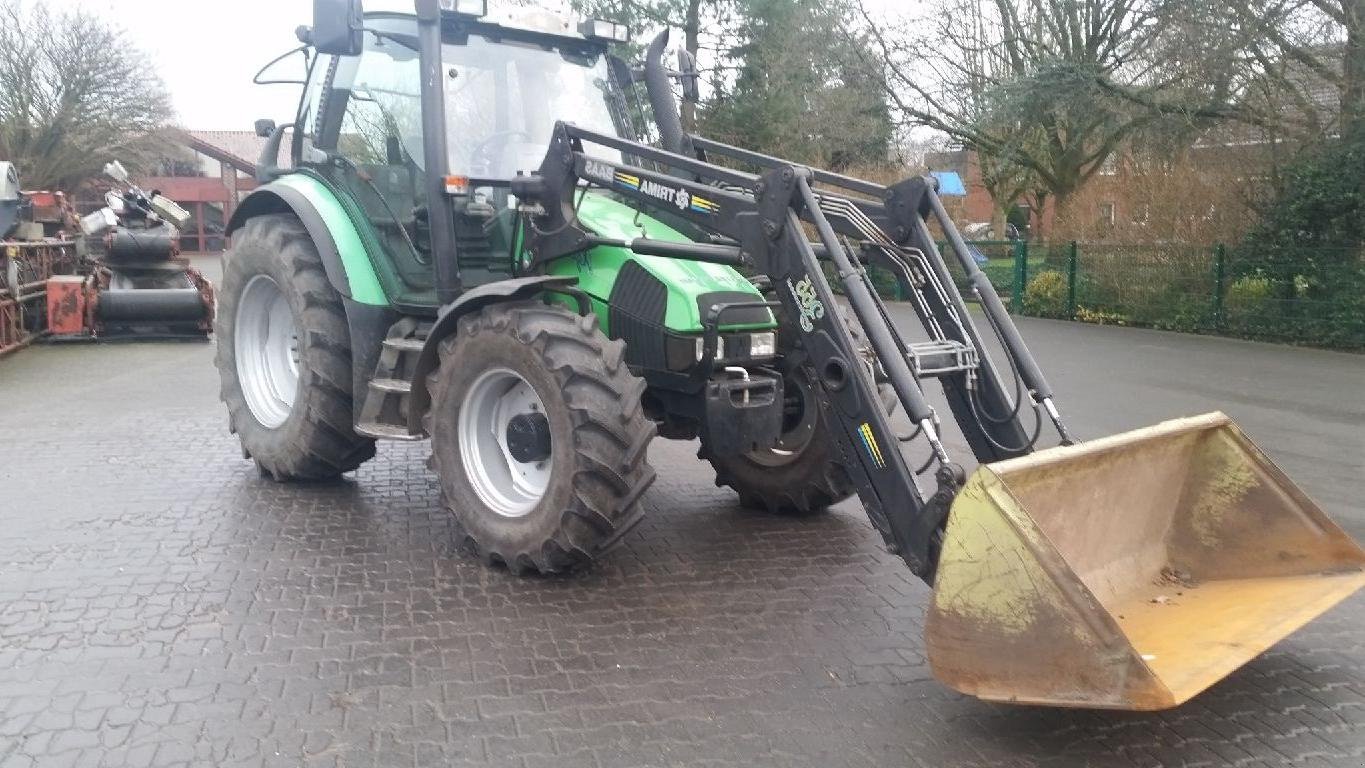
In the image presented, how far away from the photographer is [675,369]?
5.34 metres

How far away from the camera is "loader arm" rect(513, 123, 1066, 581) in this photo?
4.33m

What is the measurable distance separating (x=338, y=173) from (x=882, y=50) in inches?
760

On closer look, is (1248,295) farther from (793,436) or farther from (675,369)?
(675,369)

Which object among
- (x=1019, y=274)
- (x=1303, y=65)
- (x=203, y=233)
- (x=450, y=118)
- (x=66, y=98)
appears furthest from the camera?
(x=203, y=233)

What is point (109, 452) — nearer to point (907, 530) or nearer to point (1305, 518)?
point (907, 530)

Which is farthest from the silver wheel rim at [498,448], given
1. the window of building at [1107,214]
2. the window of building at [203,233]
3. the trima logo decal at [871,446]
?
the window of building at [203,233]

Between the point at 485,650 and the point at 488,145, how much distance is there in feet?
9.58

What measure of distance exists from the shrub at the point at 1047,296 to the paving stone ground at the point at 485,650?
12.9 meters

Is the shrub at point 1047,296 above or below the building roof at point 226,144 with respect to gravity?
below

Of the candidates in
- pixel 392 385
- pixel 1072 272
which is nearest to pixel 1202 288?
pixel 1072 272

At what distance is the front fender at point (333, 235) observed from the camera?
21.0 ft

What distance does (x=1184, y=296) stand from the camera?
1739cm

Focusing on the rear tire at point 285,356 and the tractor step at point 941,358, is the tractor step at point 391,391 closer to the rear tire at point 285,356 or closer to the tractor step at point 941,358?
the rear tire at point 285,356

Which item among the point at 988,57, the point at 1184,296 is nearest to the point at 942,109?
the point at 988,57
